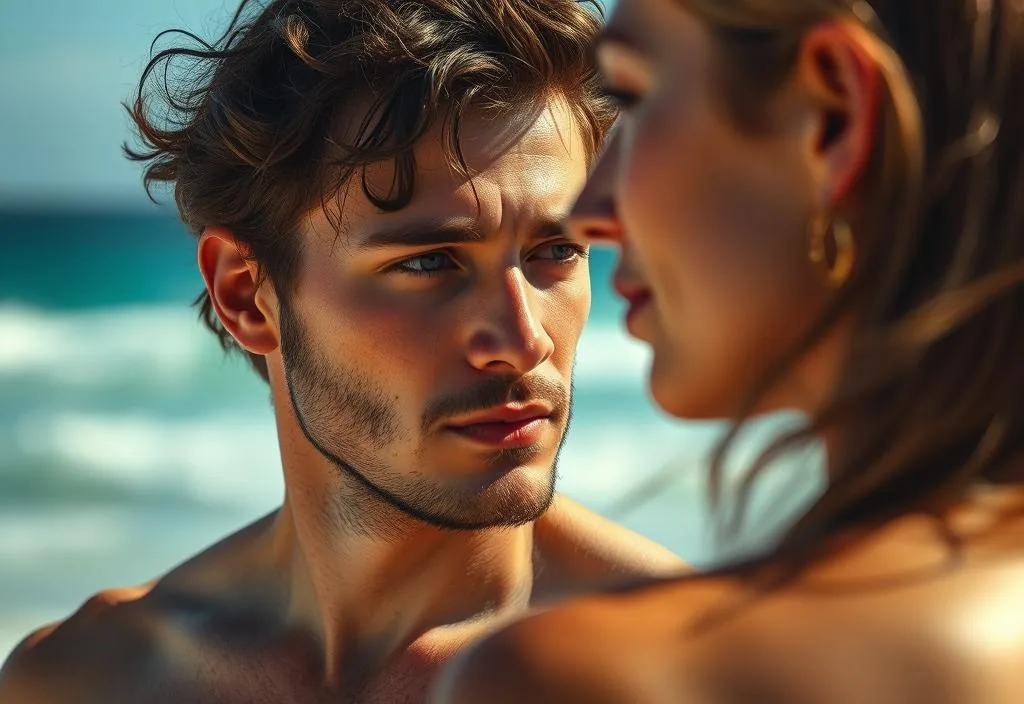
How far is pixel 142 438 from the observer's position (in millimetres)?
14945

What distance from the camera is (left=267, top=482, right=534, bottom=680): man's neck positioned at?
3.20m

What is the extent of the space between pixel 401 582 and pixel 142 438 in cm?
1223

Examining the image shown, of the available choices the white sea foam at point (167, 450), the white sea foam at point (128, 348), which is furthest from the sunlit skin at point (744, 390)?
the white sea foam at point (128, 348)

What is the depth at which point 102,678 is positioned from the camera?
11.6ft

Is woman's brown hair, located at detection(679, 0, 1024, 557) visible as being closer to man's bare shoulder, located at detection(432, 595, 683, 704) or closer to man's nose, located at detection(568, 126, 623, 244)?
man's bare shoulder, located at detection(432, 595, 683, 704)

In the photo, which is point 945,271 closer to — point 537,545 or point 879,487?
point 879,487

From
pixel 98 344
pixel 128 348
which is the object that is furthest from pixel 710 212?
pixel 98 344

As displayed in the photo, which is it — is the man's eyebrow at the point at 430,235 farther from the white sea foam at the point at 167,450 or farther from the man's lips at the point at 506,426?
the white sea foam at the point at 167,450

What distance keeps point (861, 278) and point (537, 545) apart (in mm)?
2105

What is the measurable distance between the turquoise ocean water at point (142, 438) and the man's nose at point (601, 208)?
5232mm

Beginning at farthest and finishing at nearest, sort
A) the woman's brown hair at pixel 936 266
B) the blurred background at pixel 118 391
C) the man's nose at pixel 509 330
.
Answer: the blurred background at pixel 118 391 → the man's nose at pixel 509 330 → the woman's brown hair at pixel 936 266

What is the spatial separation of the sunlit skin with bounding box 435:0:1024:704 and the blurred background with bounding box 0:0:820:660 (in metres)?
0.15

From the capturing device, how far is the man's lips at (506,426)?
9.65 feet

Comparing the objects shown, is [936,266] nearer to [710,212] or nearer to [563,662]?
[710,212]
